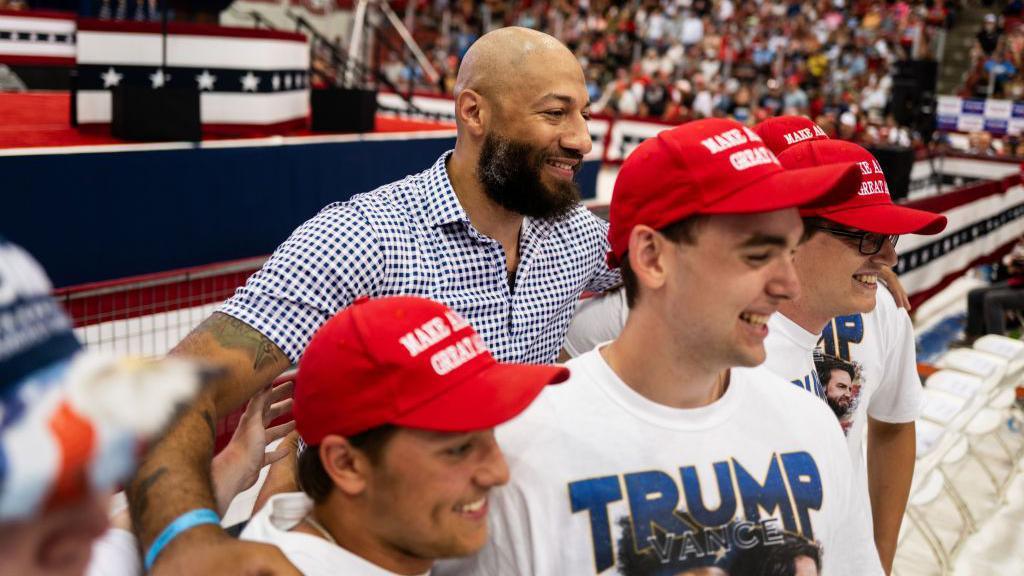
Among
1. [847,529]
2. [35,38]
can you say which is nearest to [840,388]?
[847,529]

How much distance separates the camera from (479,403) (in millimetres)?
1364

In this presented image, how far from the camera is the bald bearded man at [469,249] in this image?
79.2 inches

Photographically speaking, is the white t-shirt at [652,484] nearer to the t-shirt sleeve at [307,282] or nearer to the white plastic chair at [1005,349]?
the t-shirt sleeve at [307,282]

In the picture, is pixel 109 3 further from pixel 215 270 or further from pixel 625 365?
pixel 625 365

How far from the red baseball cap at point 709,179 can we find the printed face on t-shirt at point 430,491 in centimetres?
51

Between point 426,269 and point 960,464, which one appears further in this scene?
point 960,464

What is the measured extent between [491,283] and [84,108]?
247 inches

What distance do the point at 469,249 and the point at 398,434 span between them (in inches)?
39.5

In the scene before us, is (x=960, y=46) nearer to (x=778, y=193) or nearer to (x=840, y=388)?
(x=840, y=388)

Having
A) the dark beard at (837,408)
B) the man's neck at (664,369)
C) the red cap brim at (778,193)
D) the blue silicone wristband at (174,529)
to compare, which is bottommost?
the dark beard at (837,408)

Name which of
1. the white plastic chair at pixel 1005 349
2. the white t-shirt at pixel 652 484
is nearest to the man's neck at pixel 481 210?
the white t-shirt at pixel 652 484

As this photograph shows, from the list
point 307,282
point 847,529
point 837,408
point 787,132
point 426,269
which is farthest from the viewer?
point 787,132

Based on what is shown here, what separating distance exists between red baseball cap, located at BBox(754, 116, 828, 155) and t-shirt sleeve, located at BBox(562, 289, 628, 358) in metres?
0.57

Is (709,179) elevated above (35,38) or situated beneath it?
elevated above
